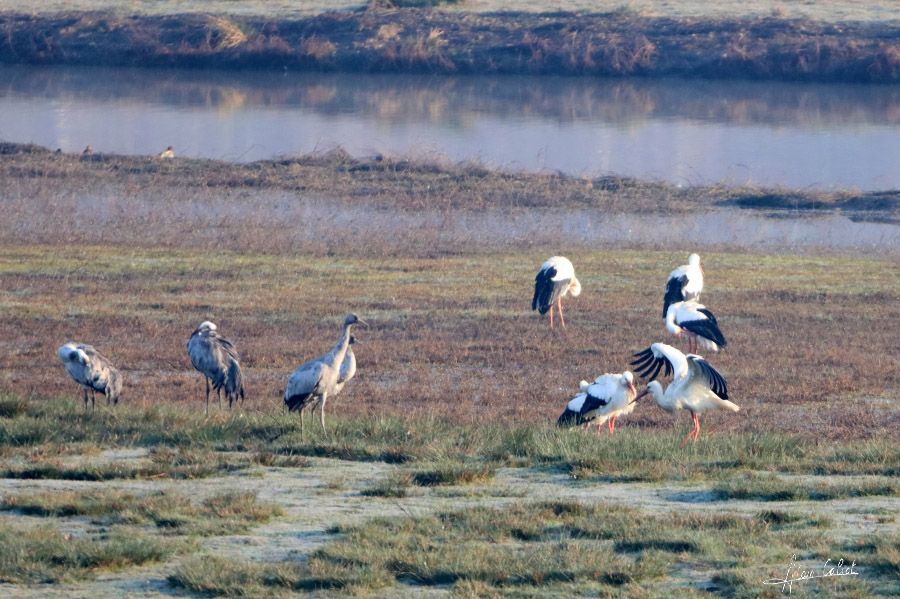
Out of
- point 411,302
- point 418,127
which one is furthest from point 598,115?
point 411,302

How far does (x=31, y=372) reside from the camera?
41.1 ft

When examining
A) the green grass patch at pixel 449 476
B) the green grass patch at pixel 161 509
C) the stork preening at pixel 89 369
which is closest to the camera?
the green grass patch at pixel 161 509

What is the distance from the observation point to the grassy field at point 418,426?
6.31 meters

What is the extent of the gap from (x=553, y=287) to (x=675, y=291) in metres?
1.50

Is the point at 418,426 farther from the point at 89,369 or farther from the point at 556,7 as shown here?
the point at 556,7

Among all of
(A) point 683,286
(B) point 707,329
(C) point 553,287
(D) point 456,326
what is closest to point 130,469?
(B) point 707,329

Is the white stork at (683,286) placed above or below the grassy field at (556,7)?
below

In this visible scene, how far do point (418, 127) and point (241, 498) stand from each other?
30.3 m

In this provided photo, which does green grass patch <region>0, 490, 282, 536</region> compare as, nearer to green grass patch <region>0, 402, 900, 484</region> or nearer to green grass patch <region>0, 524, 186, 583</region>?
green grass patch <region>0, 524, 186, 583</region>

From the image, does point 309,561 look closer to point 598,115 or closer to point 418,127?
point 418,127

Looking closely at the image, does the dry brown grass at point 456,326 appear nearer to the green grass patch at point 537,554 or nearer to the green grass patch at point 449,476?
the green grass patch at point 449,476

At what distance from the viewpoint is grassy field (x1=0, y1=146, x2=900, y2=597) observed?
631 centimetres

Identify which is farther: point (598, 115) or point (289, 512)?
point (598, 115)

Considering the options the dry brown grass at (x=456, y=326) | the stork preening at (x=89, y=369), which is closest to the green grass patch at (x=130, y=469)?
the stork preening at (x=89, y=369)
